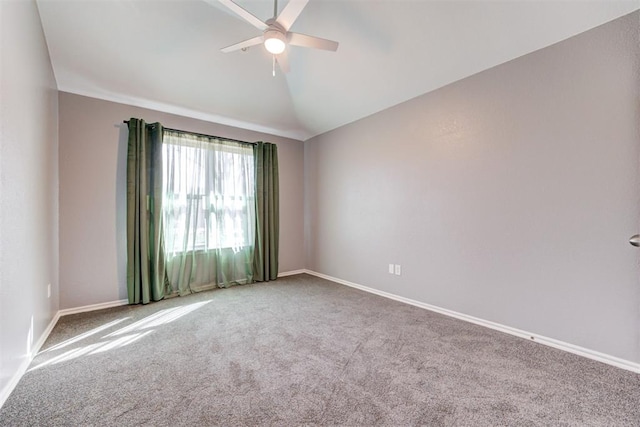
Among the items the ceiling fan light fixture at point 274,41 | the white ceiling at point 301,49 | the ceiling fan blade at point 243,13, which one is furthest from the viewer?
the white ceiling at point 301,49

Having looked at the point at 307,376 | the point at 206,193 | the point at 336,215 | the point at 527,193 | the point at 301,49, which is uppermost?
the point at 301,49

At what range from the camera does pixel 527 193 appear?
2.45 m

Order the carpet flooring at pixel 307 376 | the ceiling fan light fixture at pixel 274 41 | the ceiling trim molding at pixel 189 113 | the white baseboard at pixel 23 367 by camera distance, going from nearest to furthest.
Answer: the carpet flooring at pixel 307 376, the white baseboard at pixel 23 367, the ceiling fan light fixture at pixel 274 41, the ceiling trim molding at pixel 189 113

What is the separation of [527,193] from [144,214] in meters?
4.09

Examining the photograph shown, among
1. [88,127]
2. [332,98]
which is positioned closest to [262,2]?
[332,98]

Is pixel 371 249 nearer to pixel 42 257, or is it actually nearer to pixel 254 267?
pixel 254 267

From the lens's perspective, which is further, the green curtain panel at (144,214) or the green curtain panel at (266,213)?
the green curtain panel at (266,213)

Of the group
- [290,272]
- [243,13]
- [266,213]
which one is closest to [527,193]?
[243,13]

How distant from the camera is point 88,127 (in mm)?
3164

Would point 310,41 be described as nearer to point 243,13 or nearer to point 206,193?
point 243,13

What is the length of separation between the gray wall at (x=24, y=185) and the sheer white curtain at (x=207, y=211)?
116 centimetres

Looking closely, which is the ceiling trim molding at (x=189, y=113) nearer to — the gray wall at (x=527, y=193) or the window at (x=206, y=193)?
the window at (x=206, y=193)

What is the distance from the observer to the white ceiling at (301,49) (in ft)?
7.68

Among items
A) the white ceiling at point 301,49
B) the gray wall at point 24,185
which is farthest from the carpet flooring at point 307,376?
the white ceiling at point 301,49
